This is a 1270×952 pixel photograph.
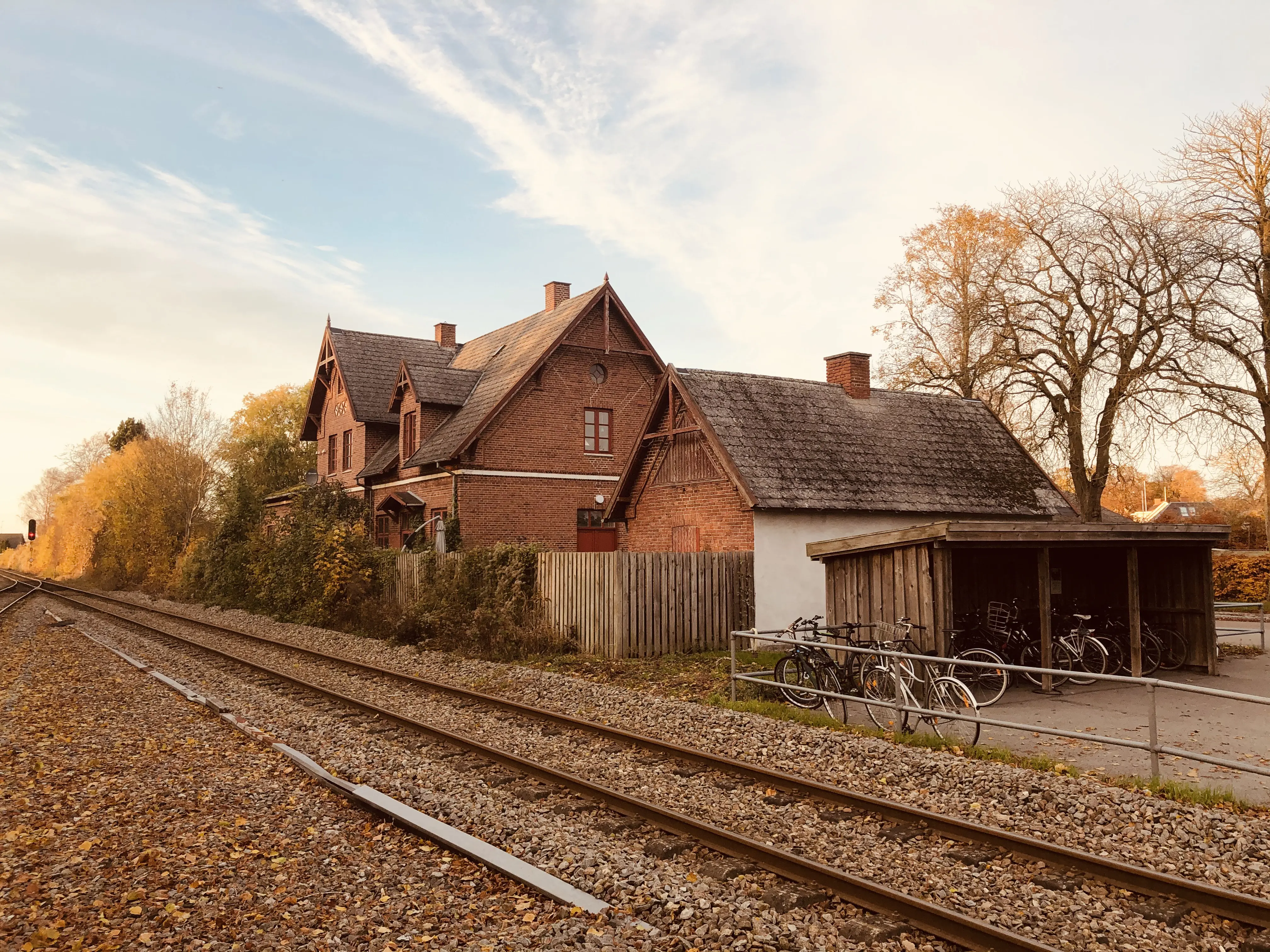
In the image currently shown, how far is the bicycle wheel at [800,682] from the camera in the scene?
480 inches

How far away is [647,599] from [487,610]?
11.7 ft

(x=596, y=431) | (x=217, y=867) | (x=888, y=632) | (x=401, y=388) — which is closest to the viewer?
(x=217, y=867)

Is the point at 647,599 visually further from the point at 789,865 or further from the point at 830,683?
the point at 789,865

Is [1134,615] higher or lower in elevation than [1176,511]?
lower

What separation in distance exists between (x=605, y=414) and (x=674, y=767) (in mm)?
22095

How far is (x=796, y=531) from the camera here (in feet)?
61.4

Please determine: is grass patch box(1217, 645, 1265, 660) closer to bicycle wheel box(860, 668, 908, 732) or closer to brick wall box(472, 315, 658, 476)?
bicycle wheel box(860, 668, 908, 732)

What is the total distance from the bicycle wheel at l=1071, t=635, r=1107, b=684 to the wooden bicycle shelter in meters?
0.50

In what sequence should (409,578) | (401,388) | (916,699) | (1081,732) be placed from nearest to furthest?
1. (1081,732)
2. (916,699)
3. (409,578)
4. (401,388)

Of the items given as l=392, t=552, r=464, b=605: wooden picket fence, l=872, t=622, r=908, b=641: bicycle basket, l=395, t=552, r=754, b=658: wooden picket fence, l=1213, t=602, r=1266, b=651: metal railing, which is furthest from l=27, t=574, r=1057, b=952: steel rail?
l=1213, t=602, r=1266, b=651: metal railing

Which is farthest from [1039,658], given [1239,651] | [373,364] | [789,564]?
[373,364]

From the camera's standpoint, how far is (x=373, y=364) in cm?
3544

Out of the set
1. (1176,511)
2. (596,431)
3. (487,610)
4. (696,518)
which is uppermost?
(596,431)

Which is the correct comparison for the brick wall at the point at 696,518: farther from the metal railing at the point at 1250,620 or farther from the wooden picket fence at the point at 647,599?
the metal railing at the point at 1250,620
